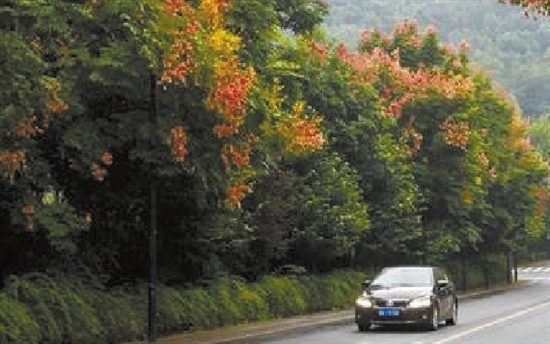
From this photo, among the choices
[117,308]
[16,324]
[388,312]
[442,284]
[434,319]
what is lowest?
[434,319]

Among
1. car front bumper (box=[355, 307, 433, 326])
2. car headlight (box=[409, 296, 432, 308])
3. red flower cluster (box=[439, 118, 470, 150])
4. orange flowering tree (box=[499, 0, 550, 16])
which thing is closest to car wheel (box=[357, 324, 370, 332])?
car front bumper (box=[355, 307, 433, 326])

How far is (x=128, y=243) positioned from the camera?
2248 centimetres

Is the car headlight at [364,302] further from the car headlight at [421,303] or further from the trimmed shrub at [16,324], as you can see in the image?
the trimmed shrub at [16,324]

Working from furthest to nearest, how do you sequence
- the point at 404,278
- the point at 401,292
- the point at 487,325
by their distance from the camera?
the point at 404,278
the point at 487,325
the point at 401,292

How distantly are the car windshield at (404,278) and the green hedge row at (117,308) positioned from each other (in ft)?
11.6

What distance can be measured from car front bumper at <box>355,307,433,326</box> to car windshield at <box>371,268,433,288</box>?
3.02ft

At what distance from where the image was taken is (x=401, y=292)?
2300 cm

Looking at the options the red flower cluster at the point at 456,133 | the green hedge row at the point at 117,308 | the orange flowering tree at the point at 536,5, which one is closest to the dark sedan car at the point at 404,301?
the green hedge row at the point at 117,308

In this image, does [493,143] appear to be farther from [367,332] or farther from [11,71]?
[11,71]

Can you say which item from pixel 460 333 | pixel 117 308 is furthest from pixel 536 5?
pixel 117 308

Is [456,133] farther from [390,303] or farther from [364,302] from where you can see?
[390,303]

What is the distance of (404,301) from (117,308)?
21.9ft

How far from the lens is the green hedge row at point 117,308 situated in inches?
672

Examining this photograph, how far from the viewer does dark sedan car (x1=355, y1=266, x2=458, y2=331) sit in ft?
74.1
